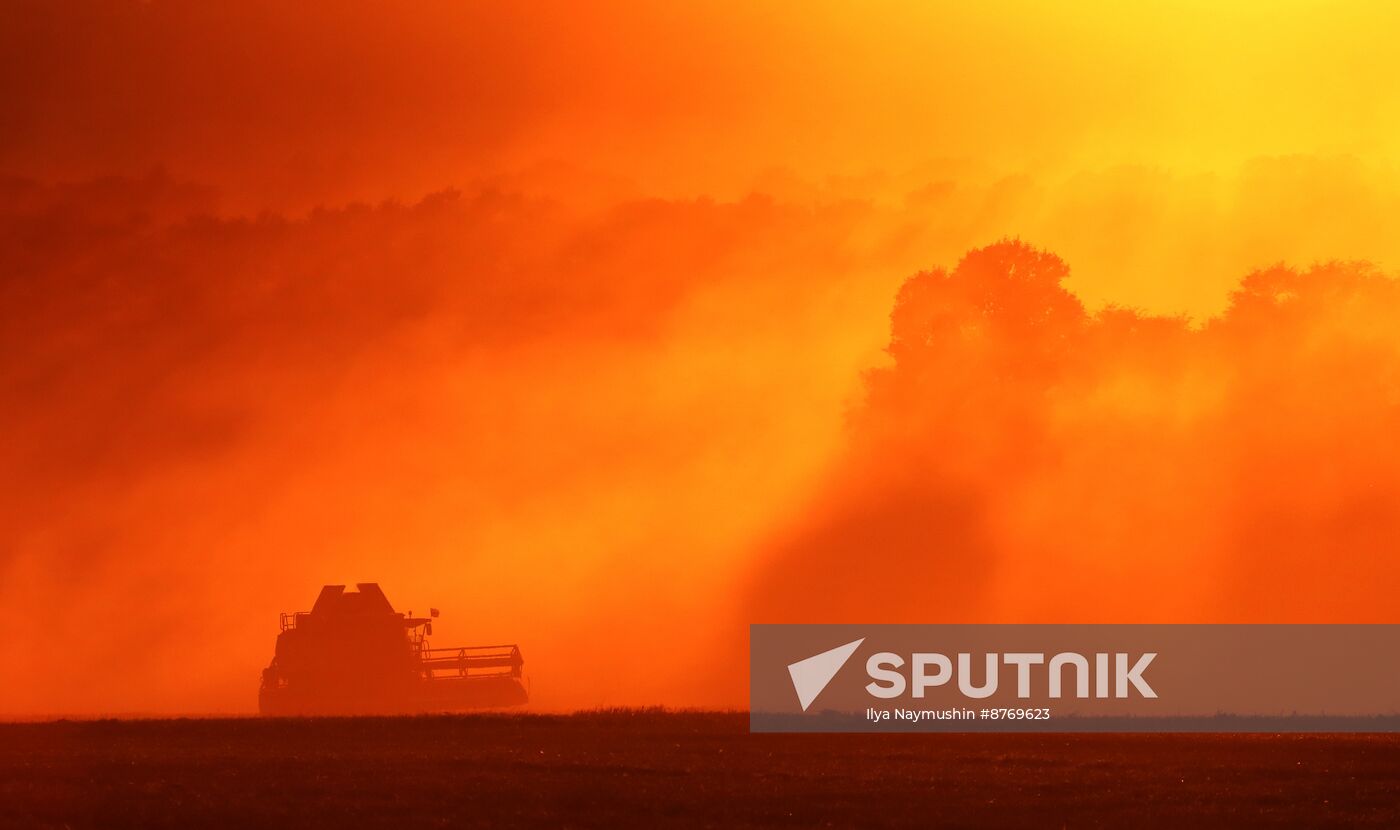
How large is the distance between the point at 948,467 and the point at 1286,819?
70061mm

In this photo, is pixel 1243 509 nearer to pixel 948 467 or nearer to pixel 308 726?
pixel 948 467

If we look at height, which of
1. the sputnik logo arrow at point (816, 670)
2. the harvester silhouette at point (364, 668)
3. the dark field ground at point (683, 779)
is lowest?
the dark field ground at point (683, 779)

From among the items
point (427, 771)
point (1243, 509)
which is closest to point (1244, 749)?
point (427, 771)

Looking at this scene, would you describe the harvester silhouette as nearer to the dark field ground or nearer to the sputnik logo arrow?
the sputnik logo arrow

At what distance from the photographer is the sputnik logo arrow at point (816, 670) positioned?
59875 millimetres
